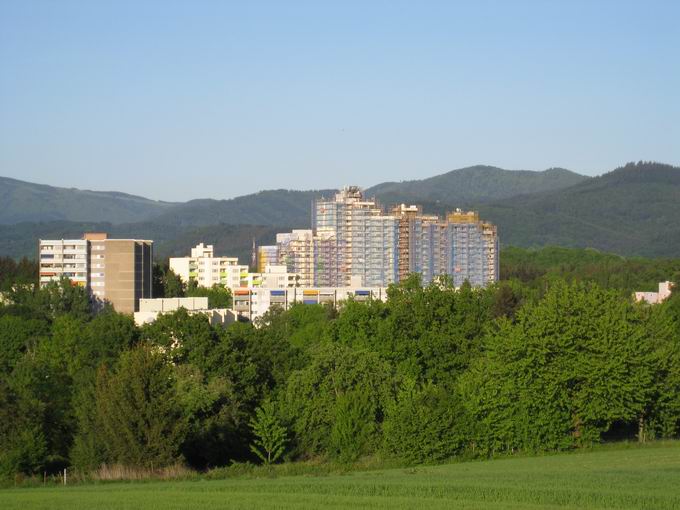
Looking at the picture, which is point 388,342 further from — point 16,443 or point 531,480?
point 531,480

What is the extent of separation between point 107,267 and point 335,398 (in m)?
71.2

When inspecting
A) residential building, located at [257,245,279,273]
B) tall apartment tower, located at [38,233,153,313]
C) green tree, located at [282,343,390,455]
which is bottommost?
green tree, located at [282,343,390,455]

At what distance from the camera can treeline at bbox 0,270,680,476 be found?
35219mm

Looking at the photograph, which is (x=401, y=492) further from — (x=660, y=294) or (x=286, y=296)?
(x=660, y=294)

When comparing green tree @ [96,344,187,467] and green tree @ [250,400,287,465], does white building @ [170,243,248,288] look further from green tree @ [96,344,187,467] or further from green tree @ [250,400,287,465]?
green tree @ [96,344,187,467]

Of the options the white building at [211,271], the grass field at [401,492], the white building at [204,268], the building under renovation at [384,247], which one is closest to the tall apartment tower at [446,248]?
the building under renovation at [384,247]

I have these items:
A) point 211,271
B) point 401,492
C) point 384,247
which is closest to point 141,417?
point 401,492

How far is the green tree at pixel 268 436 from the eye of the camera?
39.6 meters

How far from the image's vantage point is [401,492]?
2466 cm

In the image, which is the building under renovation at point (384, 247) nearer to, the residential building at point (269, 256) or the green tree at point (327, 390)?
the residential building at point (269, 256)

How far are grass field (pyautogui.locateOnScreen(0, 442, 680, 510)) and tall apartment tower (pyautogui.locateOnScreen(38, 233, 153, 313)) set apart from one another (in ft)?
265

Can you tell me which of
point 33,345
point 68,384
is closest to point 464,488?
point 68,384

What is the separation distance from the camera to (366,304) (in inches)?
2399

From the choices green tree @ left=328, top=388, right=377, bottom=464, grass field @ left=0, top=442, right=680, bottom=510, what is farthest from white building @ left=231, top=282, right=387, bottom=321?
grass field @ left=0, top=442, right=680, bottom=510
